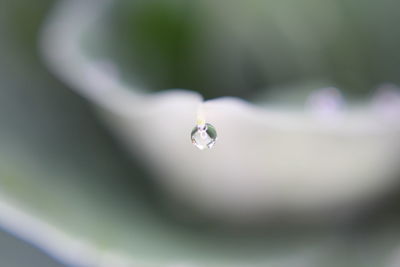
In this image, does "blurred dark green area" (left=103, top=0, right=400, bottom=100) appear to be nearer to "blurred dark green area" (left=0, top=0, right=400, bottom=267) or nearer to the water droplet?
"blurred dark green area" (left=0, top=0, right=400, bottom=267)

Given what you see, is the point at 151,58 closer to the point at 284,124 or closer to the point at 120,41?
the point at 120,41

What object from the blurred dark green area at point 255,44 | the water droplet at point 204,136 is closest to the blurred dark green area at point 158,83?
the blurred dark green area at point 255,44

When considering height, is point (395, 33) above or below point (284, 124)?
above

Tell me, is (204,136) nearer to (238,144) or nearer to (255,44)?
(238,144)

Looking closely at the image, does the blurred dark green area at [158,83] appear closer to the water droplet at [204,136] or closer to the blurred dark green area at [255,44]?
the blurred dark green area at [255,44]

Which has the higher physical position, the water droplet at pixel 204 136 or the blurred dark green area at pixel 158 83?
the blurred dark green area at pixel 158 83

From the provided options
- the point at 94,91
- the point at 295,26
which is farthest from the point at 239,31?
the point at 94,91

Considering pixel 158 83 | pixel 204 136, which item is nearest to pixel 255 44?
pixel 158 83

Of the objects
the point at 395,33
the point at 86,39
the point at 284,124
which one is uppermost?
the point at 395,33
